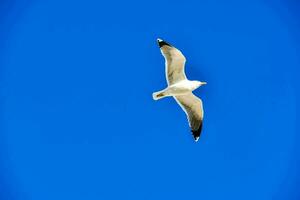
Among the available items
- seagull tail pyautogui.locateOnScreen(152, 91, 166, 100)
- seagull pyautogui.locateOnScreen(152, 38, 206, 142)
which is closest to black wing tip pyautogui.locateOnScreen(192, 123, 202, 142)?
seagull pyautogui.locateOnScreen(152, 38, 206, 142)

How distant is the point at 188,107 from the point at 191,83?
0.37 m

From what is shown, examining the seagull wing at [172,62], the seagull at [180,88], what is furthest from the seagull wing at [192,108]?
the seagull wing at [172,62]

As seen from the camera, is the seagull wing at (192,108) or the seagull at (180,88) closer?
the seagull at (180,88)

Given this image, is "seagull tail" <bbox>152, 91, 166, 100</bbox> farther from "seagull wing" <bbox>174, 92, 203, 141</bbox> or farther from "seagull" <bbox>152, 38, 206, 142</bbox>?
"seagull wing" <bbox>174, 92, 203, 141</bbox>

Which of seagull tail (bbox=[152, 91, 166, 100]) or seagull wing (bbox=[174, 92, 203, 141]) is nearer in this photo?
seagull tail (bbox=[152, 91, 166, 100])

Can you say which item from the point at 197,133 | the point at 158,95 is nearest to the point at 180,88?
the point at 158,95

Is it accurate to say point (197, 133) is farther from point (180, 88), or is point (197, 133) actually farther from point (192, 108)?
point (180, 88)

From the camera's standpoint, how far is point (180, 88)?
7.87 meters

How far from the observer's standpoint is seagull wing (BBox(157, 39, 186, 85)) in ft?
25.3

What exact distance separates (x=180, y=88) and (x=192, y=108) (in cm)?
38

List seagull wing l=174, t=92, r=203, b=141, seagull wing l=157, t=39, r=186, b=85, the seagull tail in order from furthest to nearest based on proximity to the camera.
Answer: seagull wing l=174, t=92, r=203, b=141 < the seagull tail < seagull wing l=157, t=39, r=186, b=85

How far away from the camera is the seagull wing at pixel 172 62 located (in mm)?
7699

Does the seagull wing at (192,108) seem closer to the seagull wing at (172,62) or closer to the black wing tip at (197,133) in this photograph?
the black wing tip at (197,133)

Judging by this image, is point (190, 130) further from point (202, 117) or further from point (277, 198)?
point (277, 198)
